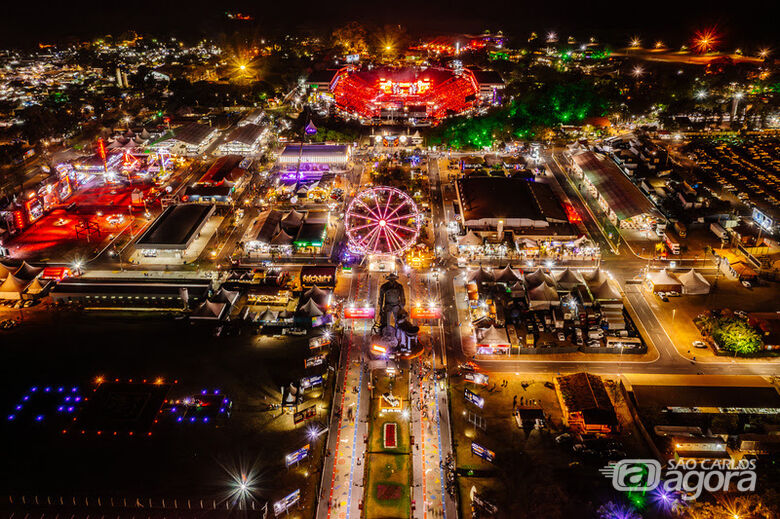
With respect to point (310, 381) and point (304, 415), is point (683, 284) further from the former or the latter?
point (304, 415)

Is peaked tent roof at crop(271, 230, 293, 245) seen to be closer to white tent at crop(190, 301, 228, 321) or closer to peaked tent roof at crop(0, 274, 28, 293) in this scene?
white tent at crop(190, 301, 228, 321)

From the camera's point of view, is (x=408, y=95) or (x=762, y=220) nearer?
(x=762, y=220)

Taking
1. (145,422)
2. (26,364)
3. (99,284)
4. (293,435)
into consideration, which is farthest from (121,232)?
(293,435)

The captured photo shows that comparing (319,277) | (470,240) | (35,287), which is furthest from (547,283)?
(35,287)

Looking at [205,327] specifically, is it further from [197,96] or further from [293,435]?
[197,96]

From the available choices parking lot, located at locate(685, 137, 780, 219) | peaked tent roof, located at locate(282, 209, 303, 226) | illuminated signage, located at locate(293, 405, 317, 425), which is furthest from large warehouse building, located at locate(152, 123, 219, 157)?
parking lot, located at locate(685, 137, 780, 219)

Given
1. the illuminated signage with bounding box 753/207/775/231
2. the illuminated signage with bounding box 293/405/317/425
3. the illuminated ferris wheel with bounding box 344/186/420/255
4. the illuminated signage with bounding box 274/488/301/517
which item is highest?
the illuminated signage with bounding box 753/207/775/231

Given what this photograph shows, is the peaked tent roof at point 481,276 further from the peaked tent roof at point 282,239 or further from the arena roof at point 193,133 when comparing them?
the arena roof at point 193,133
